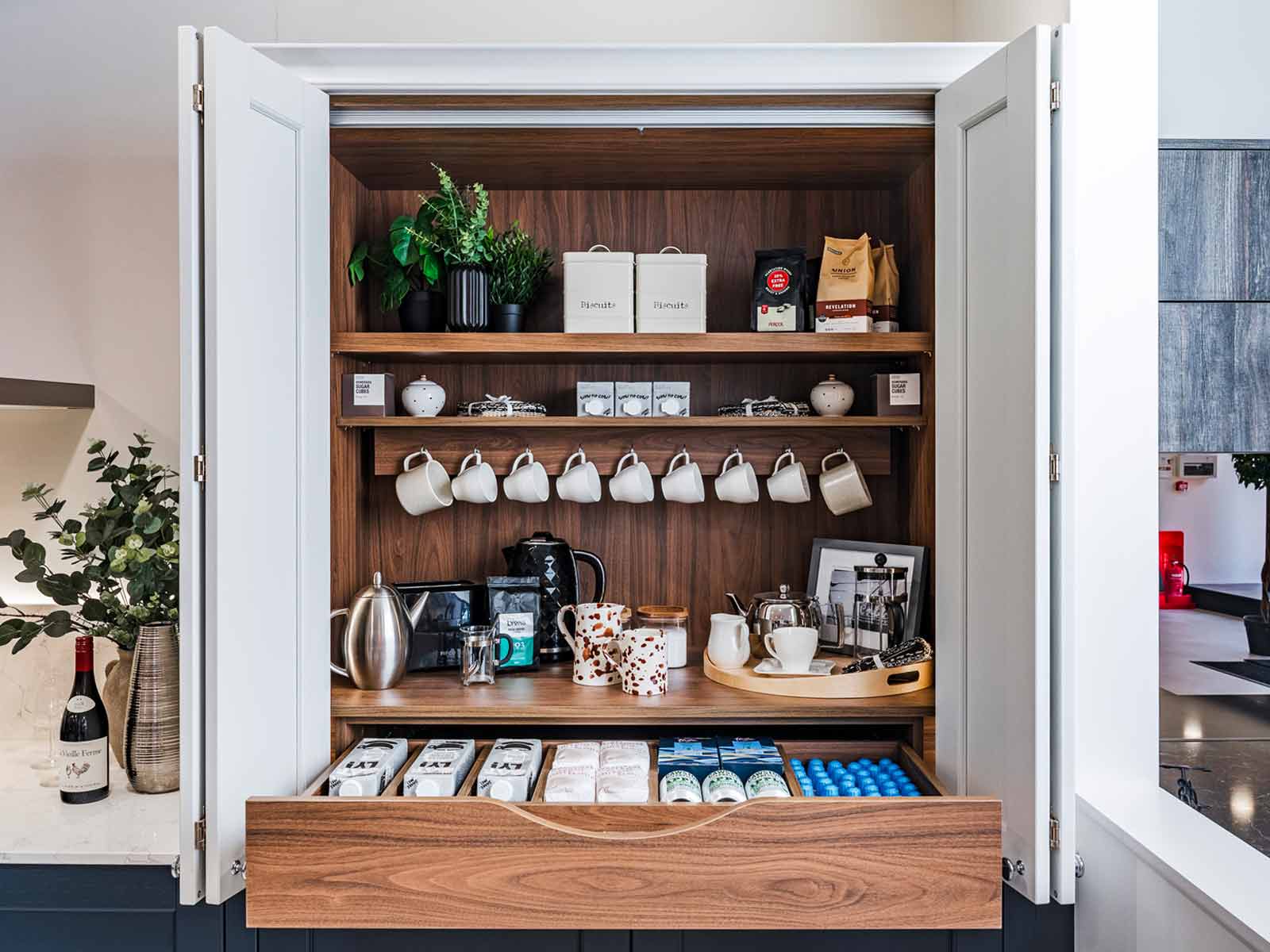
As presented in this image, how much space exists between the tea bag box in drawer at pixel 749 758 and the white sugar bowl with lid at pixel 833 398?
69cm

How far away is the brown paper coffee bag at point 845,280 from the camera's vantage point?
1744 mm

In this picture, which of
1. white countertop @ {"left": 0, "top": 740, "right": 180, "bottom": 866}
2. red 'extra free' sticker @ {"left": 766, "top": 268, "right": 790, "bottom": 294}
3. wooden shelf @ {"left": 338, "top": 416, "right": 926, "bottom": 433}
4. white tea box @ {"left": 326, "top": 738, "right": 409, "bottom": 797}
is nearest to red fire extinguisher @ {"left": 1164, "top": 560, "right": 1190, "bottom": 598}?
wooden shelf @ {"left": 338, "top": 416, "right": 926, "bottom": 433}

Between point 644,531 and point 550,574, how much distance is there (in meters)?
0.25

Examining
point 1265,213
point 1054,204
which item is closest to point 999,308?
point 1054,204

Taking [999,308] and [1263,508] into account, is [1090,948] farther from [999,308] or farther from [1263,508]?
[999,308]

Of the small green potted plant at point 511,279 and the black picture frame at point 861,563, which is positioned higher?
the small green potted plant at point 511,279

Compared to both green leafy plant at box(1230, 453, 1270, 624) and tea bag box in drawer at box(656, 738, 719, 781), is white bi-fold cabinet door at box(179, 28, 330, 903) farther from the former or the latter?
green leafy plant at box(1230, 453, 1270, 624)

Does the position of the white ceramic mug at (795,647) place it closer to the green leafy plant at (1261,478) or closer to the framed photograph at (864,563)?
the framed photograph at (864,563)

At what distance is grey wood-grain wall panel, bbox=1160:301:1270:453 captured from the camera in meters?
1.47

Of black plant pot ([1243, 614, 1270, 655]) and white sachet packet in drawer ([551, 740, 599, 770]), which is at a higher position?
black plant pot ([1243, 614, 1270, 655])

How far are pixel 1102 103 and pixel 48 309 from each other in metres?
2.15

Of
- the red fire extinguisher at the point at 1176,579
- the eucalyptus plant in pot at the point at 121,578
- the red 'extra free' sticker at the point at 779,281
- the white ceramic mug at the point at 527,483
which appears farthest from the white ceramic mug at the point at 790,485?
the eucalyptus plant in pot at the point at 121,578

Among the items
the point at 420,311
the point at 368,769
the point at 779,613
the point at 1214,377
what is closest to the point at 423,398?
the point at 420,311

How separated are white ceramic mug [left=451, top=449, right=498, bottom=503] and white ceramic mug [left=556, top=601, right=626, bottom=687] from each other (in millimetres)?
334
